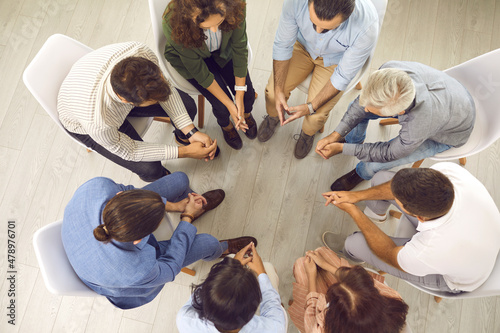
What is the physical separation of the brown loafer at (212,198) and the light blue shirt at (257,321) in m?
0.84

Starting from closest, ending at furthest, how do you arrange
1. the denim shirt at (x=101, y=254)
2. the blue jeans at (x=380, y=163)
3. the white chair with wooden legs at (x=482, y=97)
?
the denim shirt at (x=101, y=254) → the white chair with wooden legs at (x=482, y=97) → the blue jeans at (x=380, y=163)

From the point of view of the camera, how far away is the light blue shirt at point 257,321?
1312 millimetres

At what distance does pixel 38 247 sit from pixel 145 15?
202cm

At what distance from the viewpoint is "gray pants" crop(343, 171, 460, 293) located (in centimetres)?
157

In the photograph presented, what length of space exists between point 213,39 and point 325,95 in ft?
2.31

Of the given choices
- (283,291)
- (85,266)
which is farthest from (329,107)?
(85,266)

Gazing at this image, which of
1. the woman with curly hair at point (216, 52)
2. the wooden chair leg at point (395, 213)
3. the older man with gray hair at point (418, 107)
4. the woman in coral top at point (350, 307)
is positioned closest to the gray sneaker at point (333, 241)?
the wooden chair leg at point (395, 213)

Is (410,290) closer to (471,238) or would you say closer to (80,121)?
(471,238)

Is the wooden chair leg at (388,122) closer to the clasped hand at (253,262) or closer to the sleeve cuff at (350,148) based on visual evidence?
the sleeve cuff at (350,148)

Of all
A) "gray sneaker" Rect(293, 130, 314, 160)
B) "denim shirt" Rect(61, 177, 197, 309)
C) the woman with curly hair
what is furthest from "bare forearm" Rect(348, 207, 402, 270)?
"denim shirt" Rect(61, 177, 197, 309)

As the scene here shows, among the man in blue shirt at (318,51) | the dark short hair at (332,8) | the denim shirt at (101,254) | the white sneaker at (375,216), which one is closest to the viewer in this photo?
the denim shirt at (101,254)

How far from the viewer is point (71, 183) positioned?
7.61 ft

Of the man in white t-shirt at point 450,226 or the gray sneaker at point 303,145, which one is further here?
the gray sneaker at point 303,145

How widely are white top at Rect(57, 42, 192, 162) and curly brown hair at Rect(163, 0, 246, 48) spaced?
215 mm
